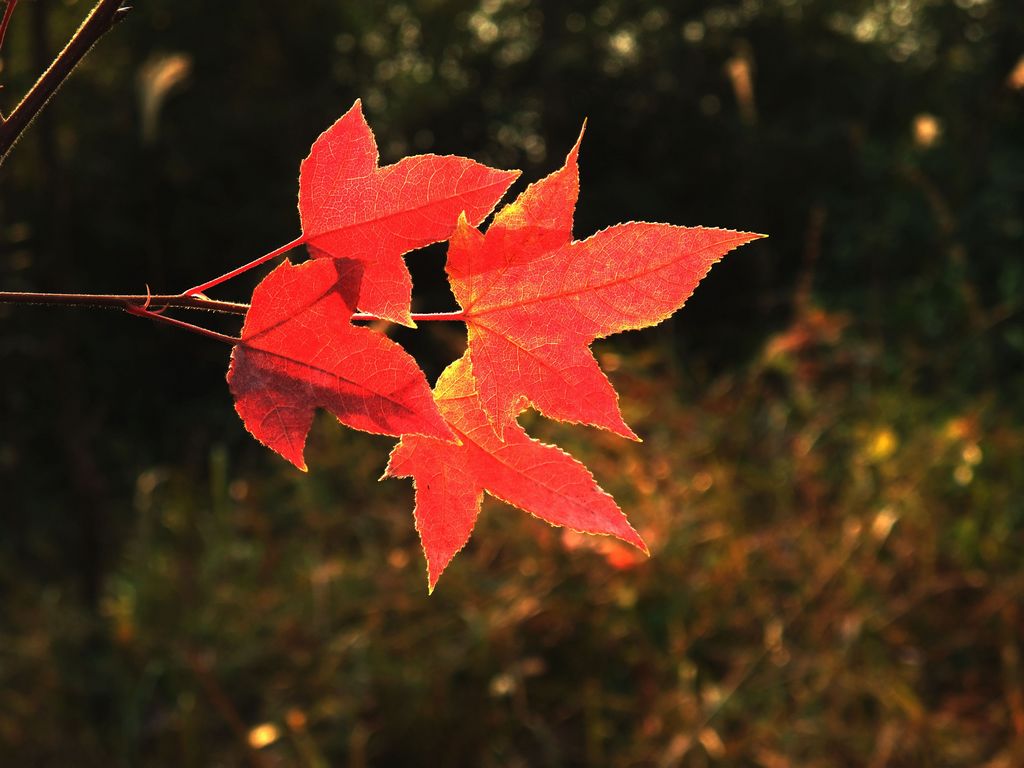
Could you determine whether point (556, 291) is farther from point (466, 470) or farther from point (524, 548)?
point (524, 548)

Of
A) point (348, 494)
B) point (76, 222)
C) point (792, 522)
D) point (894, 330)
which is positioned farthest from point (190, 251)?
point (792, 522)

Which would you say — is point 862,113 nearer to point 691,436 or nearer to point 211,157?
point 211,157

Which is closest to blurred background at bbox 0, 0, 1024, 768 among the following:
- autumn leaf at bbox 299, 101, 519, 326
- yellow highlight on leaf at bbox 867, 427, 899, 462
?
yellow highlight on leaf at bbox 867, 427, 899, 462

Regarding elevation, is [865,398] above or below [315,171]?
below

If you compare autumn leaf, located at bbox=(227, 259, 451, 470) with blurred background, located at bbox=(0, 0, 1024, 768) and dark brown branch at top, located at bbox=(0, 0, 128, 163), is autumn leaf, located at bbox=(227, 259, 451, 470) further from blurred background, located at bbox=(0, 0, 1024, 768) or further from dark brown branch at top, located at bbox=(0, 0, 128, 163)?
blurred background, located at bbox=(0, 0, 1024, 768)

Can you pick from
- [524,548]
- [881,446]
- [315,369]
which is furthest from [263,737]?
[315,369]

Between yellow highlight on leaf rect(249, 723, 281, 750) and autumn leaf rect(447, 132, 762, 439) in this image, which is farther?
yellow highlight on leaf rect(249, 723, 281, 750)
